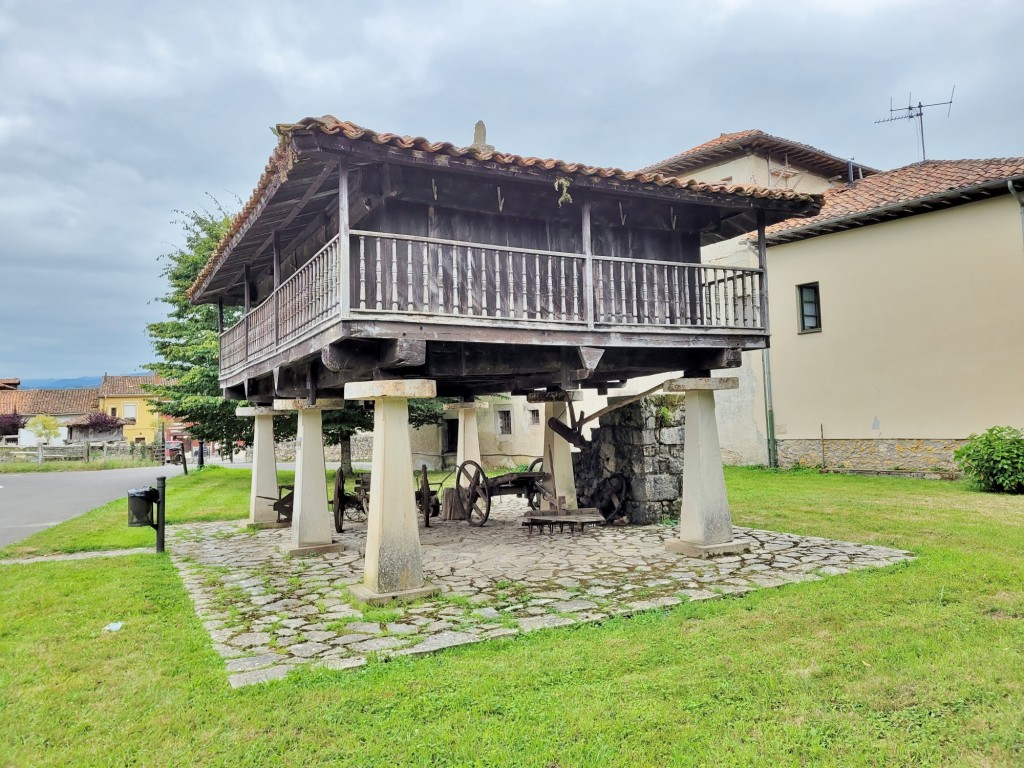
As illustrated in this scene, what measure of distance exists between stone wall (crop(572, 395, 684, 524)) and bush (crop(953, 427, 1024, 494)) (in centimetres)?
584

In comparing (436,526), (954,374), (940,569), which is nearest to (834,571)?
(940,569)

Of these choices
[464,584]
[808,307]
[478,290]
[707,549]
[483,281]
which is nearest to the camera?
[483,281]

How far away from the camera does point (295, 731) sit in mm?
3340

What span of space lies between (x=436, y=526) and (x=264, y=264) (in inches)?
181

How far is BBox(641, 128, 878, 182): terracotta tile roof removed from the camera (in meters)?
17.7

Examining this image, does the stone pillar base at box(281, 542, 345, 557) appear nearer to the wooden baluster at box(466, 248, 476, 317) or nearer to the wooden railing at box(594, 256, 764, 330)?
the wooden baluster at box(466, 248, 476, 317)

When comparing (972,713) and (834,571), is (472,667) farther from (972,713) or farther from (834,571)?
(834,571)

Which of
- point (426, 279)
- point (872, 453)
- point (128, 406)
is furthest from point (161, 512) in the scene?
point (128, 406)

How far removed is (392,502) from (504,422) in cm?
1835

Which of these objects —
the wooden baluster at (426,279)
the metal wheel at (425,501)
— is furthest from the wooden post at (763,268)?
the metal wheel at (425,501)

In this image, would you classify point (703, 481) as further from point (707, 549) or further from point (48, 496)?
point (48, 496)

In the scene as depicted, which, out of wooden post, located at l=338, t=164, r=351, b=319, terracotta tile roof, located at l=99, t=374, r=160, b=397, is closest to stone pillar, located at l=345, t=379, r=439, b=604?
wooden post, located at l=338, t=164, r=351, b=319

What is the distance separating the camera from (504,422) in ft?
79.3

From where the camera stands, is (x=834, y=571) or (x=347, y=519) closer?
(x=834, y=571)
